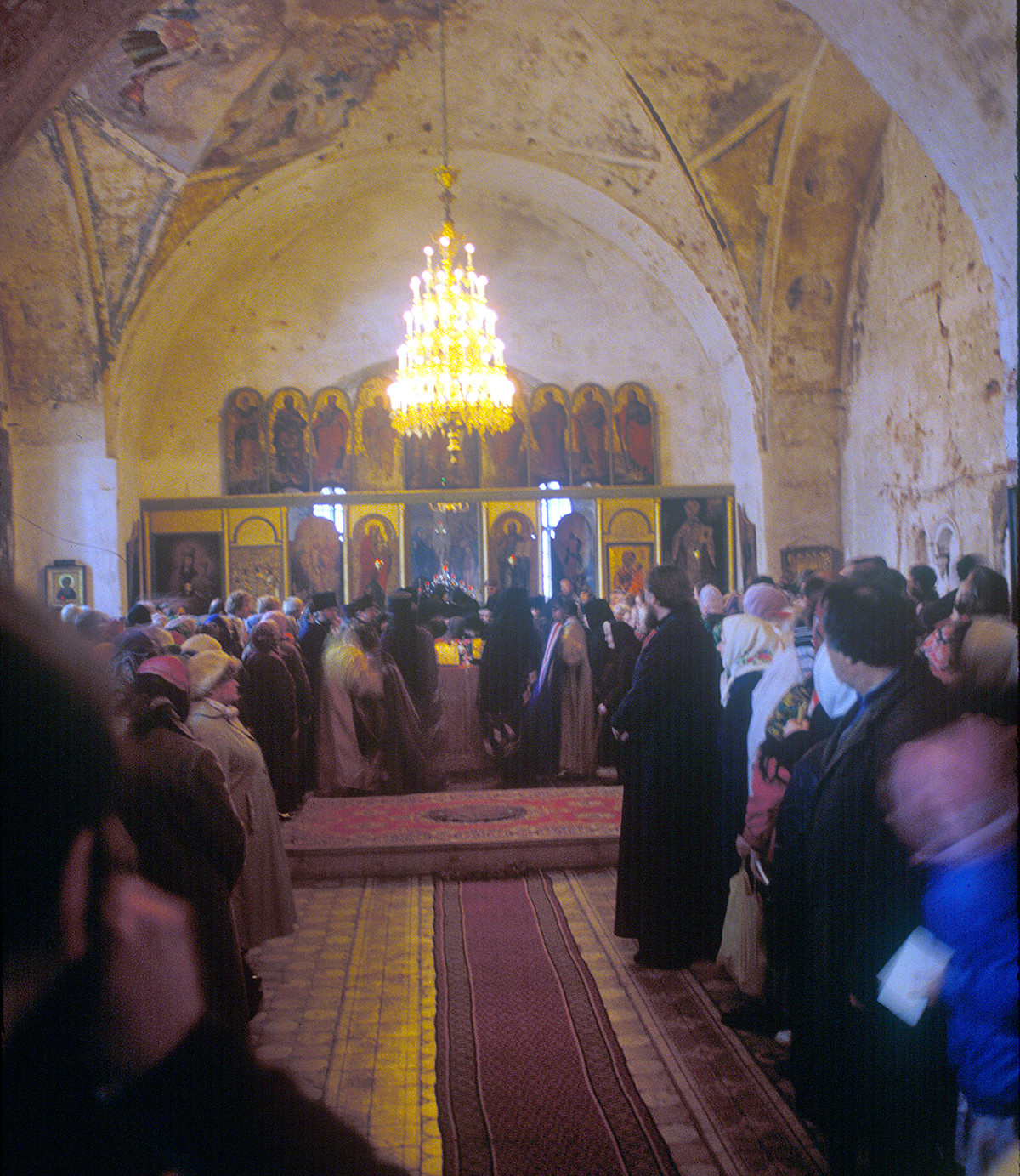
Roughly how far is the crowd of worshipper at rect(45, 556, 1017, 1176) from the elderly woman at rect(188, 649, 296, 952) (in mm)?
14

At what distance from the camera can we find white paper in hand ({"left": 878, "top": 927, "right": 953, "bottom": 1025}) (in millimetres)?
2096

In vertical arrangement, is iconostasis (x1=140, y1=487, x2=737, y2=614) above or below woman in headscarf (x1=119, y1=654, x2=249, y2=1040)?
above

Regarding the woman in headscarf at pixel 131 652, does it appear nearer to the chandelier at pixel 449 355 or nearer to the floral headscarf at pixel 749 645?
the floral headscarf at pixel 749 645

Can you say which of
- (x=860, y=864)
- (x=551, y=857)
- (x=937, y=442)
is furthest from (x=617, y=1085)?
(x=937, y=442)

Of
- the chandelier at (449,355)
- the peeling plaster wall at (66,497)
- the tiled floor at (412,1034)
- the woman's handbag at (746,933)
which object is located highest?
the chandelier at (449,355)

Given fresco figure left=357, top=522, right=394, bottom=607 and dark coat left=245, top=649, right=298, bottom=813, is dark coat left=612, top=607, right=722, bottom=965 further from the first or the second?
fresco figure left=357, top=522, right=394, bottom=607

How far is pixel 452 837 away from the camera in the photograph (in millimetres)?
6992

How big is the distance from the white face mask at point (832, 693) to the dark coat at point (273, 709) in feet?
17.1

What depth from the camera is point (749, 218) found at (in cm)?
1322

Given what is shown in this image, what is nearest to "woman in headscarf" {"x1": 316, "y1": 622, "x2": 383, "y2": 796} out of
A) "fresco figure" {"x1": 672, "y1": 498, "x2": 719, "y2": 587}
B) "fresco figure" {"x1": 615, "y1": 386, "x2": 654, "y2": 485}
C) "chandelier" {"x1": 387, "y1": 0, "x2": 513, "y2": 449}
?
"chandelier" {"x1": 387, "y1": 0, "x2": 513, "y2": 449}

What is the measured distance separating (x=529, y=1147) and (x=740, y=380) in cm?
1334

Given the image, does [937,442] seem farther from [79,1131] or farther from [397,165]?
[79,1131]

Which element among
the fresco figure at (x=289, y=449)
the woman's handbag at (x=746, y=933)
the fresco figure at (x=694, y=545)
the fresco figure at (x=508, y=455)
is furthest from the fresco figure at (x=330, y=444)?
the woman's handbag at (x=746, y=933)

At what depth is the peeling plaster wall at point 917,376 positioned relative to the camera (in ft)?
34.5
